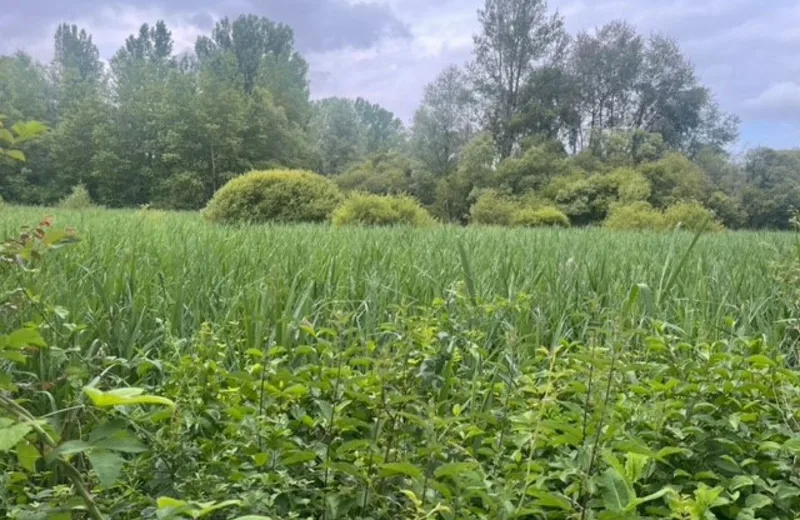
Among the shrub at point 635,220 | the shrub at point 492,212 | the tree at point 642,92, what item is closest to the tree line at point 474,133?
the tree at point 642,92

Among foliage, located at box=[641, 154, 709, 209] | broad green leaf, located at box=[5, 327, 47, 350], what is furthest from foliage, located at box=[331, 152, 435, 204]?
broad green leaf, located at box=[5, 327, 47, 350]

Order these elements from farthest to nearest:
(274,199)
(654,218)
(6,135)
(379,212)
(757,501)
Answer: (654,218) → (274,199) → (379,212) → (757,501) → (6,135)

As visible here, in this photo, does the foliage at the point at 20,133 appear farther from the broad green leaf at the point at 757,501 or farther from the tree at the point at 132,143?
the tree at the point at 132,143

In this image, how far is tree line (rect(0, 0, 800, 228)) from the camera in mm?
19344

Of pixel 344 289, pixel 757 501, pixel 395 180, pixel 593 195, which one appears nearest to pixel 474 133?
pixel 395 180

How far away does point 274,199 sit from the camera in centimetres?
913

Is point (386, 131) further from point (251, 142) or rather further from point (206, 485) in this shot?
point (206, 485)

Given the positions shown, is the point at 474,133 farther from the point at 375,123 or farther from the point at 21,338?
the point at 21,338

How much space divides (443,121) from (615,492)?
24055mm

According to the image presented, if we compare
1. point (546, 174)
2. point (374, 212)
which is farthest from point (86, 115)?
point (374, 212)

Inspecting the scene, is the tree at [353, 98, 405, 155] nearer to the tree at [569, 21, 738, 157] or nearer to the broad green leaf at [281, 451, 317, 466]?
the tree at [569, 21, 738, 157]

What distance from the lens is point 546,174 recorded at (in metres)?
19.7

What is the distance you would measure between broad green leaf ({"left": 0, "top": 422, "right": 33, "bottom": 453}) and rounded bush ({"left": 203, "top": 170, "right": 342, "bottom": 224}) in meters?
8.45

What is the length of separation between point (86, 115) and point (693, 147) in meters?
24.7
